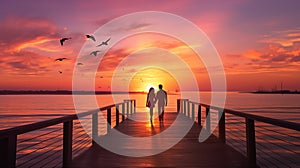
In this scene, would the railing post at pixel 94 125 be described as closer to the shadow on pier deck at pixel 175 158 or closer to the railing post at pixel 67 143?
the shadow on pier deck at pixel 175 158

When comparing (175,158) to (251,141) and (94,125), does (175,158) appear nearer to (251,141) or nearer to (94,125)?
(251,141)

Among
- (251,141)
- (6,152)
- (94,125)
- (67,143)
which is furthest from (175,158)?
(6,152)

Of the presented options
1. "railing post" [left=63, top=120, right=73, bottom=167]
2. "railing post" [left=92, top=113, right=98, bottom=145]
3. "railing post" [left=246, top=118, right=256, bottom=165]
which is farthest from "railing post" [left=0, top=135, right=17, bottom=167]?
"railing post" [left=246, top=118, right=256, bottom=165]

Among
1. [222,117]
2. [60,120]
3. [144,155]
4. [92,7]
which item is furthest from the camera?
[92,7]

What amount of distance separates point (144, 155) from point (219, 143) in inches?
105

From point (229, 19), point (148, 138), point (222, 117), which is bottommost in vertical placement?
point (148, 138)

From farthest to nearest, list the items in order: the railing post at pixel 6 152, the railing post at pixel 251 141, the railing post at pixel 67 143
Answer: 1. the railing post at pixel 251 141
2. the railing post at pixel 67 143
3. the railing post at pixel 6 152

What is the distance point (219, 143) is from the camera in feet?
25.4

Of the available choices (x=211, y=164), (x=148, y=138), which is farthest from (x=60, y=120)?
(x=148, y=138)

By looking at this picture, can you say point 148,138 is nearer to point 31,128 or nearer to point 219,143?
point 219,143

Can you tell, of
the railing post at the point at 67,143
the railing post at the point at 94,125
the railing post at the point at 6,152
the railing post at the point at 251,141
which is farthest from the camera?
the railing post at the point at 94,125

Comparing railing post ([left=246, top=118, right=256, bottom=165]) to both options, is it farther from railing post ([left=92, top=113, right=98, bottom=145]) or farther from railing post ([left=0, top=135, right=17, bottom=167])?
railing post ([left=0, top=135, right=17, bottom=167])

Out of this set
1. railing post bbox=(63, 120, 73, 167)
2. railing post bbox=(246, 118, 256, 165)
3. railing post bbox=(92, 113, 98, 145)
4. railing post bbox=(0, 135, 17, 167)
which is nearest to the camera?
railing post bbox=(0, 135, 17, 167)

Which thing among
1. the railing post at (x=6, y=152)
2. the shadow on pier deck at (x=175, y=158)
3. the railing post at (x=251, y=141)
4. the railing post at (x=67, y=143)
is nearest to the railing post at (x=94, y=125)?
the shadow on pier deck at (x=175, y=158)
